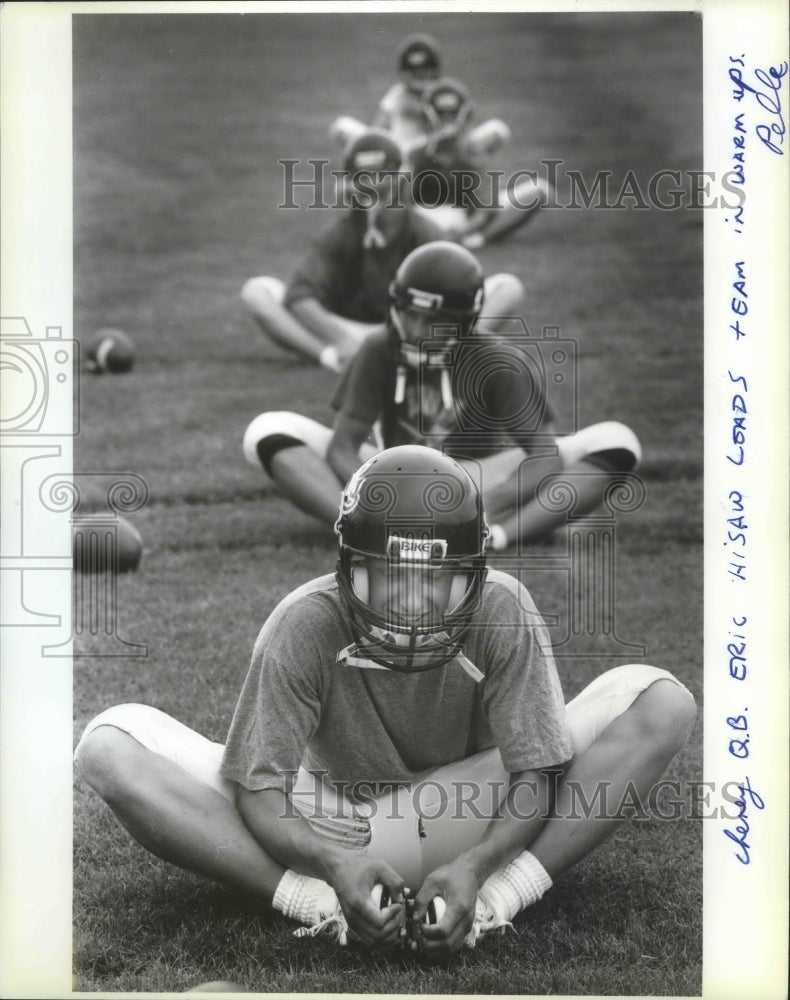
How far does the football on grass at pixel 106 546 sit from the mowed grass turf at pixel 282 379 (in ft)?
0.27

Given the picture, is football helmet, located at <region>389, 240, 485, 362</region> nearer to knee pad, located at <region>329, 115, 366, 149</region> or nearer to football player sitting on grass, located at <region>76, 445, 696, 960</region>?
football player sitting on grass, located at <region>76, 445, 696, 960</region>

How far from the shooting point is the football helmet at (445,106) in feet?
31.9

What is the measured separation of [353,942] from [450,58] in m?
7.98

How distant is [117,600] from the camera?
4910 mm

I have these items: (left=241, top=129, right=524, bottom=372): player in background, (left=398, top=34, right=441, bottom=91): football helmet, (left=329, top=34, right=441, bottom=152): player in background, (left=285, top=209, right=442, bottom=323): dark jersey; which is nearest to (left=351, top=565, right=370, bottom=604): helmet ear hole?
(left=241, top=129, right=524, bottom=372): player in background

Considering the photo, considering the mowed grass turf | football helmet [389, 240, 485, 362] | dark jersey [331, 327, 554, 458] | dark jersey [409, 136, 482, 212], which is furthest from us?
dark jersey [409, 136, 482, 212]

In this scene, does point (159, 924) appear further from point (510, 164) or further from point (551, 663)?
point (510, 164)

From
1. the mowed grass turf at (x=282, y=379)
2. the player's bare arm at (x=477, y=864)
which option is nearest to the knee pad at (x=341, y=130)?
the mowed grass turf at (x=282, y=379)

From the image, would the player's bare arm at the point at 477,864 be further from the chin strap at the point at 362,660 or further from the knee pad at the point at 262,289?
the knee pad at the point at 262,289

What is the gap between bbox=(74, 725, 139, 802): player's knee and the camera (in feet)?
10.7
